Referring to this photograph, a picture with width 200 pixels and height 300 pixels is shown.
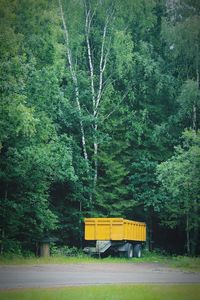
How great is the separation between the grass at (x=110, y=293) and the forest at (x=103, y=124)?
12.9 metres

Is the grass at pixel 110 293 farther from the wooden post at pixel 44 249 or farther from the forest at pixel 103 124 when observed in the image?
the wooden post at pixel 44 249

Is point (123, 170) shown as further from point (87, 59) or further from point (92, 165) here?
point (87, 59)

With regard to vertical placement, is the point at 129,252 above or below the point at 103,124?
below

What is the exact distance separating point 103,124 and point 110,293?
22620 mm

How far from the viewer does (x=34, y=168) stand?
A: 27531 mm

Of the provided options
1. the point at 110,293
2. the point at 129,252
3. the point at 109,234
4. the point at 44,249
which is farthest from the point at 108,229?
the point at 110,293

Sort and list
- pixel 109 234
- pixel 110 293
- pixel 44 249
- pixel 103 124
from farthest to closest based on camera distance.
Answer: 1. pixel 103 124
2. pixel 44 249
3. pixel 109 234
4. pixel 110 293

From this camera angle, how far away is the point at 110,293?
501 inches

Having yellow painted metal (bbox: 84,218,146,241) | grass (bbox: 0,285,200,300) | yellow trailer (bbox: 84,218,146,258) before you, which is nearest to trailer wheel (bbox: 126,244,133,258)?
yellow trailer (bbox: 84,218,146,258)

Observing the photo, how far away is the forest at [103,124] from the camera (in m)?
27.7

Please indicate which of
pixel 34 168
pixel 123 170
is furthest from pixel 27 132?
pixel 123 170

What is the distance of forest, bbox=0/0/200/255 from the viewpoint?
27.7 meters

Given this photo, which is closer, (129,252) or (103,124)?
(129,252)

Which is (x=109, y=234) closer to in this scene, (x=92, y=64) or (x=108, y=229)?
(x=108, y=229)
